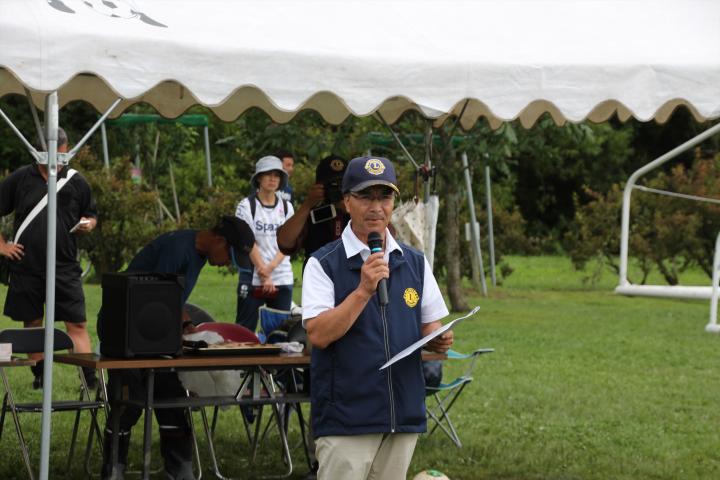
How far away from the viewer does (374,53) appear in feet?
20.1

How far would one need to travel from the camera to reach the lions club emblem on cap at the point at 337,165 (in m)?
6.88

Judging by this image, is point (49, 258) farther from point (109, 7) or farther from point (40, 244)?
point (40, 244)

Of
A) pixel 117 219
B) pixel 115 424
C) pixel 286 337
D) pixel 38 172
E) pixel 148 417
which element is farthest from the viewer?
pixel 117 219

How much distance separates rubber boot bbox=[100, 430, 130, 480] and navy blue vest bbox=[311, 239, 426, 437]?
2.45m

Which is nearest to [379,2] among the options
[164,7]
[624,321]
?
[164,7]

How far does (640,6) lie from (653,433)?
338cm

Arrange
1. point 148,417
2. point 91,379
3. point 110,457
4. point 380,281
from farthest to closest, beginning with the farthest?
point 91,379
point 110,457
point 148,417
point 380,281

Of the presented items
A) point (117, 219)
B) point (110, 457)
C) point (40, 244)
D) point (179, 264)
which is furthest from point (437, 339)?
point (117, 219)

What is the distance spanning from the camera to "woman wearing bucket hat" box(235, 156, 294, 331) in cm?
964

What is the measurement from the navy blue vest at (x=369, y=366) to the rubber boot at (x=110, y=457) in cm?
245

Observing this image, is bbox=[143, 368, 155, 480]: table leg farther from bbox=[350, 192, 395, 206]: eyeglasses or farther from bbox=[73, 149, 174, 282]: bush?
bbox=[73, 149, 174, 282]: bush

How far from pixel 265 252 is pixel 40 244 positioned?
208 centimetres

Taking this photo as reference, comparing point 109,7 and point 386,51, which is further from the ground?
point 109,7

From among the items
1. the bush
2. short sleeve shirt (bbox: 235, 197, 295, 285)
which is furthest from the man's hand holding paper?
the bush
